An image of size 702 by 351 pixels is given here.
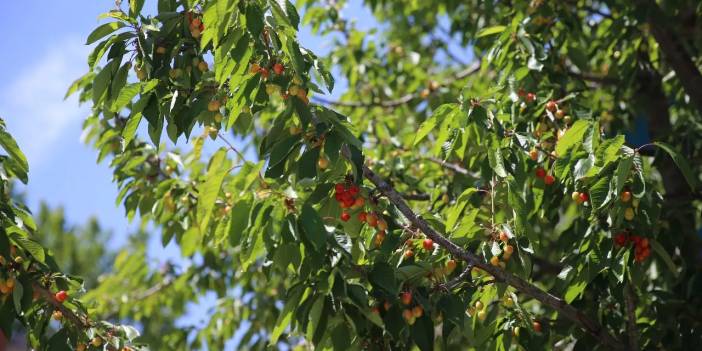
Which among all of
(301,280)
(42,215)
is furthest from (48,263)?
(42,215)

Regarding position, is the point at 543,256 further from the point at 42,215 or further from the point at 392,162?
the point at 42,215

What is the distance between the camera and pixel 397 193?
2883 mm

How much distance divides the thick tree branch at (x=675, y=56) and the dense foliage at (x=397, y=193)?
0.01 m

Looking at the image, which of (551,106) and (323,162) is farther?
(551,106)

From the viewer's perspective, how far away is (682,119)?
4.04 m

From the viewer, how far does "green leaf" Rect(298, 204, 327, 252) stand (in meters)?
2.24

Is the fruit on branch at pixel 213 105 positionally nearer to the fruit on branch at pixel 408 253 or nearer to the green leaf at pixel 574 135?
the fruit on branch at pixel 408 253

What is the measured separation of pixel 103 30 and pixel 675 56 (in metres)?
2.63

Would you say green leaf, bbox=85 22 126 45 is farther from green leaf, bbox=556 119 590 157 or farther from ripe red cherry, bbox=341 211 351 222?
green leaf, bbox=556 119 590 157

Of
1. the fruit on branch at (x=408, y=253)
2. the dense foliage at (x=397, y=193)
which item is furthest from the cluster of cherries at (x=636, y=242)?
the fruit on branch at (x=408, y=253)

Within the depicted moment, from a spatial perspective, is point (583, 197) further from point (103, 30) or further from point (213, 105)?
point (103, 30)

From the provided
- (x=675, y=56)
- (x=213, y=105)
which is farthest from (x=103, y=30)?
(x=675, y=56)

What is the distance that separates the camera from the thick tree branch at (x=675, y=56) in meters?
3.87

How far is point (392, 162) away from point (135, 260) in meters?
2.20
